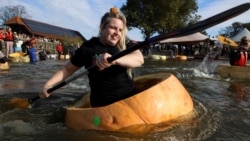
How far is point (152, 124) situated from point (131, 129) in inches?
8.1

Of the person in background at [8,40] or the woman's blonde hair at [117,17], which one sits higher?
the person in background at [8,40]

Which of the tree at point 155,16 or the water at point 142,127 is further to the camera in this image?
the tree at point 155,16

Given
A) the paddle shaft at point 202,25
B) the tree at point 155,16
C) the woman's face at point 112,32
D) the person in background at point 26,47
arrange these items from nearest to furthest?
the paddle shaft at point 202,25 → the woman's face at point 112,32 → the person in background at point 26,47 → the tree at point 155,16

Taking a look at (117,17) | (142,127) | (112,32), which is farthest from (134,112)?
(117,17)

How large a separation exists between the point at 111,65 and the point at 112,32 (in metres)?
0.32

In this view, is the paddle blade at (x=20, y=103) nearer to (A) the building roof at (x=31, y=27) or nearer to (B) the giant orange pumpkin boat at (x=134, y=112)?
(B) the giant orange pumpkin boat at (x=134, y=112)

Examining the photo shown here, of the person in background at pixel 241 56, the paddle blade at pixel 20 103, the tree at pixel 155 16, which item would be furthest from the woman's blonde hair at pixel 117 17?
the tree at pixel 155 16

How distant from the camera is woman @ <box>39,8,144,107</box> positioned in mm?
3346

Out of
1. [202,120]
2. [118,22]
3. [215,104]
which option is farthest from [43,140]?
[215,104]

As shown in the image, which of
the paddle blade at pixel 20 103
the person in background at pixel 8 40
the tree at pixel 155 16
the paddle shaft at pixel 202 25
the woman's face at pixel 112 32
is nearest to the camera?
the paddle shaft at pixel 202 25

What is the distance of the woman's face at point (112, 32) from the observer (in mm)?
3324

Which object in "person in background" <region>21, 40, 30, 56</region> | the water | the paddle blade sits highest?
"person in background" <region>21, 40, 30, 56</region>

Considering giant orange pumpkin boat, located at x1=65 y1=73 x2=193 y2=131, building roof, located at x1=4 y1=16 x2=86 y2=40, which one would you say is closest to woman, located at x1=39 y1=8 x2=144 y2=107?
giant orange pumpkin boat, located at x1=65 y1=73 x2=193 y2=131

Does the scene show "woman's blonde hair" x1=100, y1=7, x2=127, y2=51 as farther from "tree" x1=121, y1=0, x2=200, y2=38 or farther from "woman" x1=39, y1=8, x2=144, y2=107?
"tree" x1=121, y1=0, x2=200, y2=38
